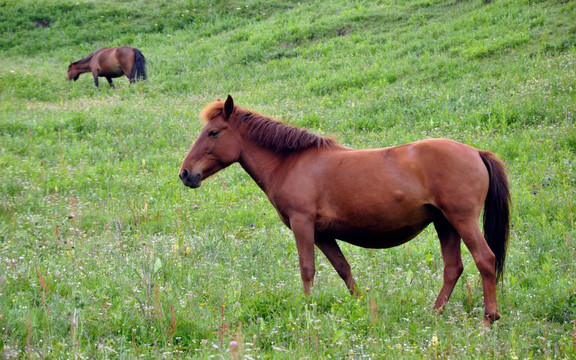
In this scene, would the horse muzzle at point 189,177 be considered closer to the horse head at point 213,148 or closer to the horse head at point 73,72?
the horse head at point 213,148

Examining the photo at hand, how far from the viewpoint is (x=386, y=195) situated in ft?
18.6

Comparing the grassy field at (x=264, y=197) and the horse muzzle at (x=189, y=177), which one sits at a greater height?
the horse muzzle at (x=189, y=177)

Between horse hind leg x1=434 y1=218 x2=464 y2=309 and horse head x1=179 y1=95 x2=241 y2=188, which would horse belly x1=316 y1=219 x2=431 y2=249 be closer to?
horse hind leg x1=434 y1=218 x2=464 y2=309

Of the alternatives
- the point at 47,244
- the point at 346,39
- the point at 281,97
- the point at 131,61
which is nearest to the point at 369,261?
the point at 47,244

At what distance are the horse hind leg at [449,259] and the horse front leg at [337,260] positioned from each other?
86 centimetres

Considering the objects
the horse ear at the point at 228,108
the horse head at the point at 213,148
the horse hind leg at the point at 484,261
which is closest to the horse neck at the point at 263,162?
the horse head at the point at 213,148

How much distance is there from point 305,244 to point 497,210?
1.86 metres

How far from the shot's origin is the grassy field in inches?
190

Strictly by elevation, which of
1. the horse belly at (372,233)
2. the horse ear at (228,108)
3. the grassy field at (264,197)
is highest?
the horse ear at (228,108)

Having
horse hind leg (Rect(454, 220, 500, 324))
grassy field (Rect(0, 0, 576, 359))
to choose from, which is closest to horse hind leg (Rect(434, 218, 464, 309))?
grassy field (Rect(0, 0, 576, 359))

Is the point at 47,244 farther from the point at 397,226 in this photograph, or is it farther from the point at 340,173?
the point at 397,226

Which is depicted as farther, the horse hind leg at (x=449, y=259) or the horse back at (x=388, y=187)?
the horse hind leg at (x=449, y=259)

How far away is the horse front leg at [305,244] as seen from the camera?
590cm

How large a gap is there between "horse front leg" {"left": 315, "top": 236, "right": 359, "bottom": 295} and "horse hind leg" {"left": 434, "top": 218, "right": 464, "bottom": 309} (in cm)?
86
